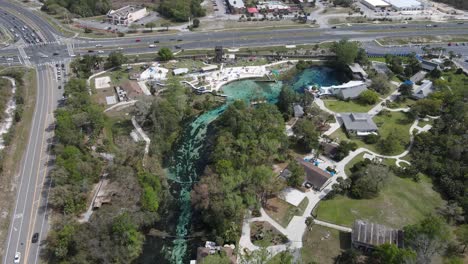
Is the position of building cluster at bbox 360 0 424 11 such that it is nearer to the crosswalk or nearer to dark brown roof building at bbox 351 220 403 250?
dark brown roof building at bbox 351 220 403 250

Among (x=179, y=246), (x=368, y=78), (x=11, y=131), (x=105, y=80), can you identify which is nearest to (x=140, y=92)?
(x=105, y=80)

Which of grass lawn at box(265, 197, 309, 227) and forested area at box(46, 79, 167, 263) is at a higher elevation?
forested area at box(46, 79, 167, 263)

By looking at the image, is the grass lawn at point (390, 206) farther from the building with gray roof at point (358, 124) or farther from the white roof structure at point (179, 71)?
the white roof structure at point (179, 71)

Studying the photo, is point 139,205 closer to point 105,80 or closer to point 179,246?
point 179,246

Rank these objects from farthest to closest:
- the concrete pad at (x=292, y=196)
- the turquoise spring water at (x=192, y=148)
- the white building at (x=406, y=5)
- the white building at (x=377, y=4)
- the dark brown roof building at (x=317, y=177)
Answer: the white building at (x=377, y=4), the white building at (x=406, y=5), the dark brown roof building at (x=317, y=177), the concrete pad at (x=292, y=196), the turquoise spring water at (x=192, y=148)

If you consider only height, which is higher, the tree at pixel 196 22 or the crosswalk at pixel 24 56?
the tree at pixel 196 22

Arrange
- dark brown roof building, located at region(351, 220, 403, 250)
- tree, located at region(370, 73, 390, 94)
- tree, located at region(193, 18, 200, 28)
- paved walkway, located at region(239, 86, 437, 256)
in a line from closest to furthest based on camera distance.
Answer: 1. dark brown roof building, located at region(351, 220, 403, 250)
2. paved walkway, located at region(239, 86, 437, 256)
3. tree, located at region(370, 73, 390, 94)
4. tree, located at region(193, 18, 200, 28)

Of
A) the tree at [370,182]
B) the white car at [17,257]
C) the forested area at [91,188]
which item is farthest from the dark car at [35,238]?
the tree at [370,182]

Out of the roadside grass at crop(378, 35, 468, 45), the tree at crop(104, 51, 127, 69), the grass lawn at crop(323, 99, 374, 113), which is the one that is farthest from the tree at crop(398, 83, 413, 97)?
the tree at crop(104, 51, 127, 69)
